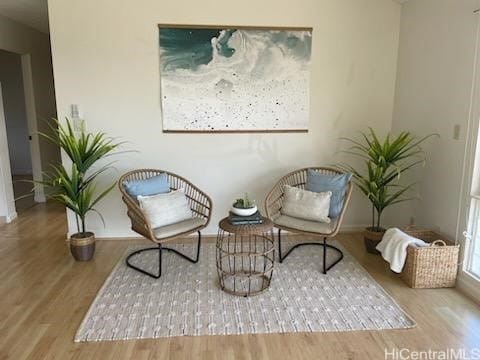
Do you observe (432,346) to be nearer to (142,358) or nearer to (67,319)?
(142,358)

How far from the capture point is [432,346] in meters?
2.17

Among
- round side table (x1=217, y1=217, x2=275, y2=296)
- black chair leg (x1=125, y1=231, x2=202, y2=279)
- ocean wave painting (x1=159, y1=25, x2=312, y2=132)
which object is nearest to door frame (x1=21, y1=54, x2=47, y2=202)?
ocean wave painting (x1=159, y1=25, x2=312, y2=132)

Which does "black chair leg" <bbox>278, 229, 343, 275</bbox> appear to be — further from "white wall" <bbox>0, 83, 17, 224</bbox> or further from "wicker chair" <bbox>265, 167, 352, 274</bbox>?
"white wall" <bbox>0, 83, 17, 224</bbox>

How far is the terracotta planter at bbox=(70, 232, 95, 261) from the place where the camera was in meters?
3.32

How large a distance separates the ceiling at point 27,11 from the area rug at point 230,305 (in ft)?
9.91

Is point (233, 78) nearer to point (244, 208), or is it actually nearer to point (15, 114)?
point (244, 208)

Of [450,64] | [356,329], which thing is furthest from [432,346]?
[450,64]

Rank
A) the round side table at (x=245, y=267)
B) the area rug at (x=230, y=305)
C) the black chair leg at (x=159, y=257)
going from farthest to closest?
the black chair leg at (x=159, y=257) < the round side table at (x=245, y=267) < the area rug at (x=230, y=305)

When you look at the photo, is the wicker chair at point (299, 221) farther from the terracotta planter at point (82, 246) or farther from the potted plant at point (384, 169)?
the terracotta planter at point (82, 246)

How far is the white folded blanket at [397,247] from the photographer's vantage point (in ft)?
9.50

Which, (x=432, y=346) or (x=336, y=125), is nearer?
(x=432, y=346)

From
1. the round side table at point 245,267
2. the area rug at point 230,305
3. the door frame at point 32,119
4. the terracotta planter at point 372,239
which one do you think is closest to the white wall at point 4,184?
the door frame at point 32,119

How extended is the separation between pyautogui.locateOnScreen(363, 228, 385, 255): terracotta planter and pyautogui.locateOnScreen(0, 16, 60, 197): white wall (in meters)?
4.60

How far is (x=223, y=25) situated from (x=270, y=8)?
501mm
